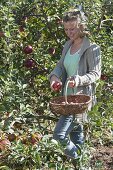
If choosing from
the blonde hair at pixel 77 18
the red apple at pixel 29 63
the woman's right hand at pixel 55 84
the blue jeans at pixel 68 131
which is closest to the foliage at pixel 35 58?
the red apple at pixel 29 63

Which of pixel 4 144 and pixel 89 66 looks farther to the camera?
pixel 4 144

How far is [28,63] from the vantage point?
15.1 feet

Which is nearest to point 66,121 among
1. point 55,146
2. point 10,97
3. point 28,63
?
point 55,146

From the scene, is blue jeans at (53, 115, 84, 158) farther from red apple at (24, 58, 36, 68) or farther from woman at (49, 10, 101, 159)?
red apple at (24, 58, 36, 68)

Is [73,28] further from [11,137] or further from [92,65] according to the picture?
[11,137]

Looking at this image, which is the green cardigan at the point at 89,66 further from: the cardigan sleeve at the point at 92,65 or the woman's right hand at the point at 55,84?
the woman's right hand at the point at 55,84

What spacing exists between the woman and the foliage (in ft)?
0.96

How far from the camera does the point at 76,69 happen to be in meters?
3.54

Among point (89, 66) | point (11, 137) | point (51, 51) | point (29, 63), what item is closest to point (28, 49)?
point (29, 63)

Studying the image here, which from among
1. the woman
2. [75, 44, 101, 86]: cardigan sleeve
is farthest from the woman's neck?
[75, 44, 101, 86]: cardigan sleeve

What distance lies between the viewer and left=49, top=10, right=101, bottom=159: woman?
3.44m

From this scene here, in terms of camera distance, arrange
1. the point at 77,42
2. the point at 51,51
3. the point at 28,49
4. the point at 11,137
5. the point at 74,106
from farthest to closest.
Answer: the point at 51,51, the point at 28,49, the point at 11,137, the point at 77,42, the point at 74,106

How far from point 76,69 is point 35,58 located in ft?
3.99

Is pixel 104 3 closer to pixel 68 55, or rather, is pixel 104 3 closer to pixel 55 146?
pixel 68 55
